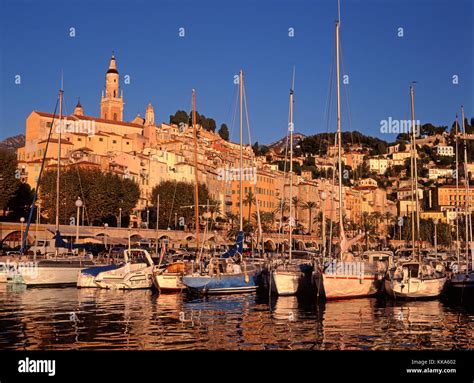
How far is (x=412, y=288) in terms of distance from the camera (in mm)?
30344

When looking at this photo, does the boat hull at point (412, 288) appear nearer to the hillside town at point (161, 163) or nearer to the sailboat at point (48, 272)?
the sailboat at point (48, 272)

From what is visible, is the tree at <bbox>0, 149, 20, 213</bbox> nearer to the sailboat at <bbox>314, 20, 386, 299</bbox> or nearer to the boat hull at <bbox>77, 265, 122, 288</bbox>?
the boat hull at <bbox>77, 265, 122, 288</bbox>

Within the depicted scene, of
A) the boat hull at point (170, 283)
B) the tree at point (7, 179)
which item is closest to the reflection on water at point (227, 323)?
the boat hull at point (170, 283)

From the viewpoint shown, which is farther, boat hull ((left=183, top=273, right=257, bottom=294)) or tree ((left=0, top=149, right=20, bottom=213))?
tree ((left=0, top=149, right=20, bottom=213))

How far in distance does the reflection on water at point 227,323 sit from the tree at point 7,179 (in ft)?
156

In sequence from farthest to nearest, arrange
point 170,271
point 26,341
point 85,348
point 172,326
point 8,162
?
point 8,162, point 170,271, point 172,326, point 26,341, point 85,348

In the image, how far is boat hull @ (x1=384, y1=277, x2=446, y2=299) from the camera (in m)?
30.2

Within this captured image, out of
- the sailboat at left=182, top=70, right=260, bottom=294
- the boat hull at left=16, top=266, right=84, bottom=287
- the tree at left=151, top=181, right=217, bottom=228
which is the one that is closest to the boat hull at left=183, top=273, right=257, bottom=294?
the sailboat at left=182, top=70, right=260, bottom=294

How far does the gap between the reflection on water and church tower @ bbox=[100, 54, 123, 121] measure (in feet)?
442

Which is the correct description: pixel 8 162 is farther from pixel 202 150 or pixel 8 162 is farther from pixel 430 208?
pixel 430 208

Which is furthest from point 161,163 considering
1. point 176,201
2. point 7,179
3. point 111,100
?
point 111,100

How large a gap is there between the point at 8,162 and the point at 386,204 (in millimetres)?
126083
